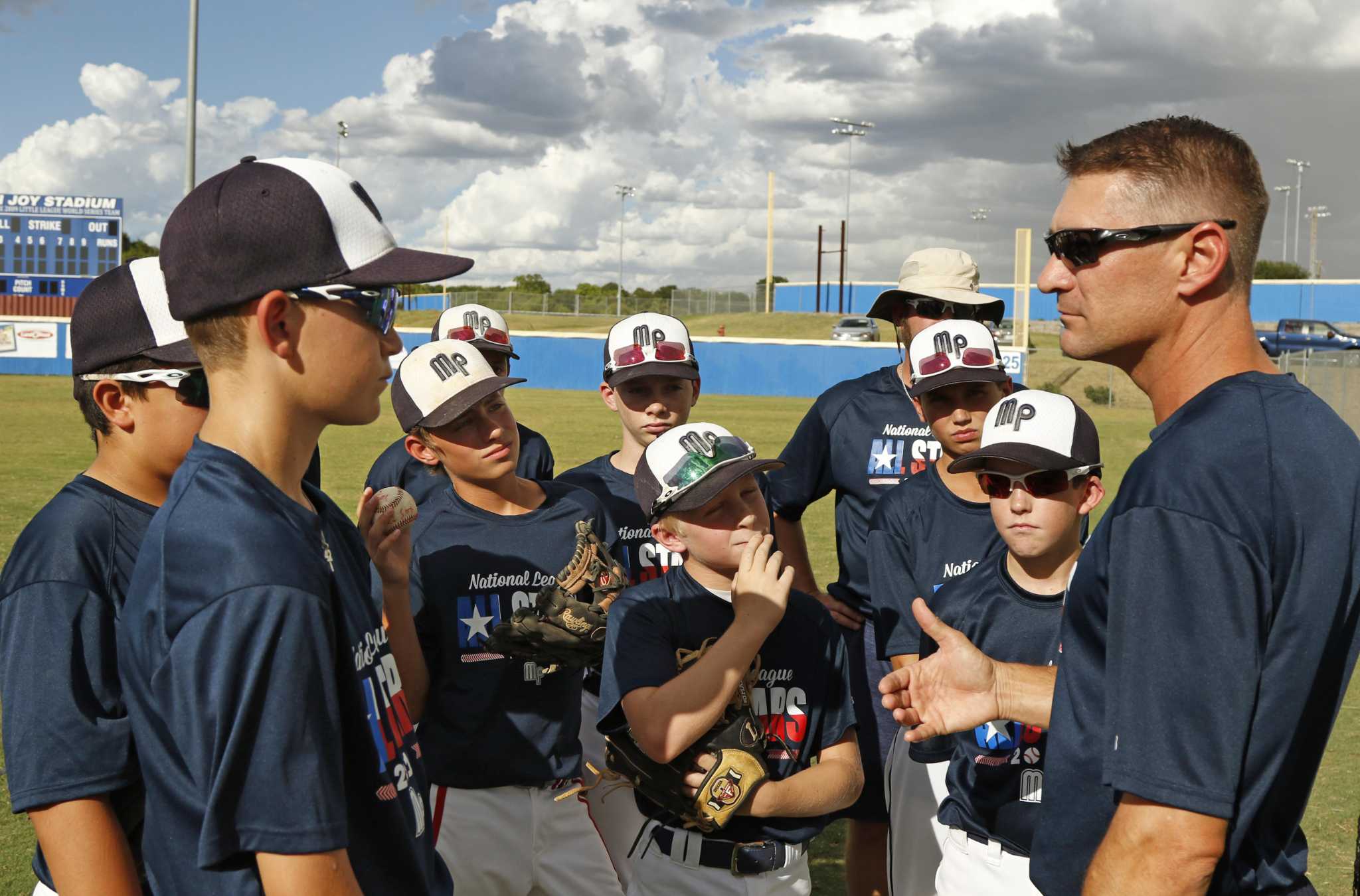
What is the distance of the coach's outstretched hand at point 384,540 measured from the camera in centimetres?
281

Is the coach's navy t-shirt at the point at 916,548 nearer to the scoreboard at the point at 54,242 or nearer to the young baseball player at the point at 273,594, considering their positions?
the young baseball player at the point at 273,594

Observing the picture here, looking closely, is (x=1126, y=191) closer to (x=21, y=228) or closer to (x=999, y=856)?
(x=999, y=856)

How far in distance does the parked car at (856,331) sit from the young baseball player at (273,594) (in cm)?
4847

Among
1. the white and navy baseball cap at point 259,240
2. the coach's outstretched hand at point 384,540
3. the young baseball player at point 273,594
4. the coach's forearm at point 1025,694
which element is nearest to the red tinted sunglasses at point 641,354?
the coach's outstretched hand at point 384,540

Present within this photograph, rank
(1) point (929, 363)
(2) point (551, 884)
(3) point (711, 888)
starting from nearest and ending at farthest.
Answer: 1. (3) point (711, 888)
2. (2) point (551, 884)
3. (1) point (929, 363)

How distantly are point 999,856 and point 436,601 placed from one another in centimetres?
188

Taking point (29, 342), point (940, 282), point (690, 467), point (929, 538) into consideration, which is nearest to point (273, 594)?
point (690, 467)

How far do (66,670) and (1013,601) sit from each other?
2507mm

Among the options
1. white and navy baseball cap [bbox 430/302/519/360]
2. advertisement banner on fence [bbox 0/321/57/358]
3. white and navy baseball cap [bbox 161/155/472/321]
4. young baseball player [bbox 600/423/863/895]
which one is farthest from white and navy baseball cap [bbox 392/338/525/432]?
advertisement banner on fence [bbox 0/321/57/358]

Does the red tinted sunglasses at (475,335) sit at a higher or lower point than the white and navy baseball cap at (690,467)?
higher

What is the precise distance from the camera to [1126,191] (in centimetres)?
216

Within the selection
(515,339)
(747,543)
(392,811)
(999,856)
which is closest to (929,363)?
(747,543)

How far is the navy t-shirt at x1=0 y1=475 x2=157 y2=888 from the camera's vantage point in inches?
81.1

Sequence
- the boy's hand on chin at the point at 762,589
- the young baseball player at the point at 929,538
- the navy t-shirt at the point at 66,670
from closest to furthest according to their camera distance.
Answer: the navy t-shirt at the point at 66,670
the boy's hand on chin at the point at 762,589
the young baseball player at the point at 929,538
